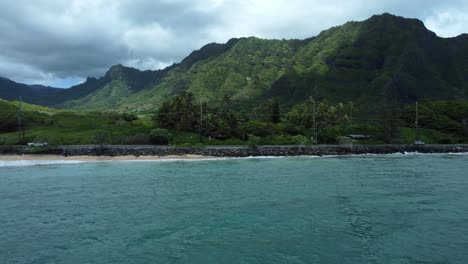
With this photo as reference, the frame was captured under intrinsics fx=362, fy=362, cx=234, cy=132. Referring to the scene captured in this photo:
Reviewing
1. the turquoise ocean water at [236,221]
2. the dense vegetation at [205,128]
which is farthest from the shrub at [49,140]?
the turquoise ocean water at [236,221]

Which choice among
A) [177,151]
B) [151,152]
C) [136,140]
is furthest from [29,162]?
[177,151]

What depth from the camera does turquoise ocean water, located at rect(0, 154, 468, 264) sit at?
16312 mm

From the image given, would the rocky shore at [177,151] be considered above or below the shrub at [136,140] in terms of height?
below

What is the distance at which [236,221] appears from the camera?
21.7 m

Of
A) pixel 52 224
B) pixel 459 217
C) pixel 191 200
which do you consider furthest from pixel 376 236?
pixel 52 224

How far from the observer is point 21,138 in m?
83.2

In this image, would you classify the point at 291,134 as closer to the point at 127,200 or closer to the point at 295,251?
the point at 127,200

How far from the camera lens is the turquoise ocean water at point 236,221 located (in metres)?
16.3

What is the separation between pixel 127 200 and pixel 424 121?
126m

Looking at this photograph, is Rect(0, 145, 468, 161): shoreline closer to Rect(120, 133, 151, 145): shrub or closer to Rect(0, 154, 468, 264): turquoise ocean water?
Rect(120, 133, 151, 145): shrub

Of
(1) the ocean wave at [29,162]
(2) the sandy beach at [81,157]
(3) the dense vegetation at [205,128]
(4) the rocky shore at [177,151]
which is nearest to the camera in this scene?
(1) the ocean wave at [29,162]

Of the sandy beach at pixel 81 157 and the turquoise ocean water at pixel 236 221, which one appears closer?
the turquoise ocean water at pixel 236 221

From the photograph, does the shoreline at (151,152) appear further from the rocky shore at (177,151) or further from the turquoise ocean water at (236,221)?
the turquoise ocean water at (236,221)

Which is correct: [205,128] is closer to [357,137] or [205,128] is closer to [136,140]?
[136,140]
